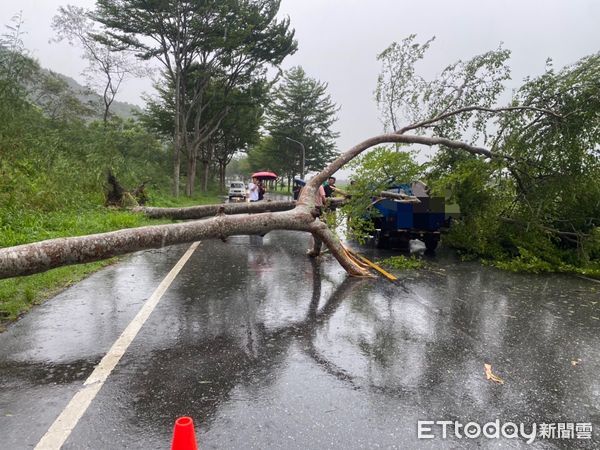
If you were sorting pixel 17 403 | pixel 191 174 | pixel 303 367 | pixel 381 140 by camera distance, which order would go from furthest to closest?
pixel 191 174 → pixel 381 140 → pixel 303 367 → pixel 17 403

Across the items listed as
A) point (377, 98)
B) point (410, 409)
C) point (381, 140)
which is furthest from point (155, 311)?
point (377, 98)

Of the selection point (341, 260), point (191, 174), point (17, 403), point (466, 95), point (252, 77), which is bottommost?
point (17, 403)

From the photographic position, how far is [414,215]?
10.4m

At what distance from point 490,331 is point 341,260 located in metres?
3.28

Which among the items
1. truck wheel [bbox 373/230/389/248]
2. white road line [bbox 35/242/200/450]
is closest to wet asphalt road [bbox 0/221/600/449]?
white road line [bbox 35/242/200/450]

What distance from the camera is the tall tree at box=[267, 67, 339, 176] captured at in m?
47.0

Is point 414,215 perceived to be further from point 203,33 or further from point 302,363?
point 203,33

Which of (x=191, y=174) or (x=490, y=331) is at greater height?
(x=191, y=174)

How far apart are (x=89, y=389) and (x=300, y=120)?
46.1 meters

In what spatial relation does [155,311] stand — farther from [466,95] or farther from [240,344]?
[466,95]

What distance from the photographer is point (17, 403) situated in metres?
3.06

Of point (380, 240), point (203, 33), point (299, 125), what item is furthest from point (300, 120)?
point (380, 240)

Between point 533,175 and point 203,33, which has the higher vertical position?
point 203,33

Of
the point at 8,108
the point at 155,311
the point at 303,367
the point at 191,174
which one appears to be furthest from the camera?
the point at 191,174
